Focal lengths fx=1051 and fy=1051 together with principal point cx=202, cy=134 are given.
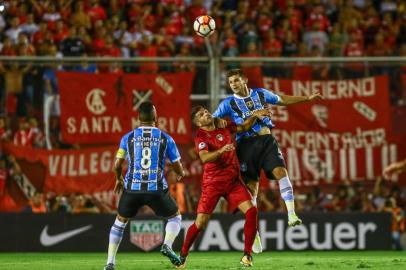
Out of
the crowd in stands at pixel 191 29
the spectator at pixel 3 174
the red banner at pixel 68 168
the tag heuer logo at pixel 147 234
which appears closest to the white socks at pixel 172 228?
the tag heuer logo at pixel 147 234

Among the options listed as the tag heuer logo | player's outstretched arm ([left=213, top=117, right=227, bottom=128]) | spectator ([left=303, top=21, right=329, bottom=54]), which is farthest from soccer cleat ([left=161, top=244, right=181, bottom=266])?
spectator ([left=303, top=21, right=329, bottom=54])

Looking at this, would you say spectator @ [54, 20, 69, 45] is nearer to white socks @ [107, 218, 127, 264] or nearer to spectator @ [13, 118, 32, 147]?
spectator @ [13, 118, 32, 147]

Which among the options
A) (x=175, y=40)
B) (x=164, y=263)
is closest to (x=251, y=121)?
(x=164, y=263)

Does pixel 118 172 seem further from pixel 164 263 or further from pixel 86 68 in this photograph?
pixel 86 68

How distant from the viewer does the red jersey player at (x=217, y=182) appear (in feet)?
40.2

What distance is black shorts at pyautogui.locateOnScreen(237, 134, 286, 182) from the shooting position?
13.3 metres

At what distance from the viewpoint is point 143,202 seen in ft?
38.9

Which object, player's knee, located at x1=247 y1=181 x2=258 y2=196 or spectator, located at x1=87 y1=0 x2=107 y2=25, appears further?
spectator, located at x1=87 y1=0 x2=107 y2=25

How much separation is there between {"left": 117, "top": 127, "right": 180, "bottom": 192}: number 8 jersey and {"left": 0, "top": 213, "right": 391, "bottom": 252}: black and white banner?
5.79m

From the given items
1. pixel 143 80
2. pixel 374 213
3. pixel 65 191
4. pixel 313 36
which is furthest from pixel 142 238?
pixel 313 36

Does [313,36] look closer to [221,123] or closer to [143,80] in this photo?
[143,80]

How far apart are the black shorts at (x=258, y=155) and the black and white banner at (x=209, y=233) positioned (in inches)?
177

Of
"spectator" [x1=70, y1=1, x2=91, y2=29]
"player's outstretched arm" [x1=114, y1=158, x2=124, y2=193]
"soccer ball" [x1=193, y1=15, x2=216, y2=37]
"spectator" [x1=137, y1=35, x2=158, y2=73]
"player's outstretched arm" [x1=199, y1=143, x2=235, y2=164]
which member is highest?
"spectator" [x1=70, y1=1, x2=91, y2=29]

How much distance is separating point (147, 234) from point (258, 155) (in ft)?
15.8
